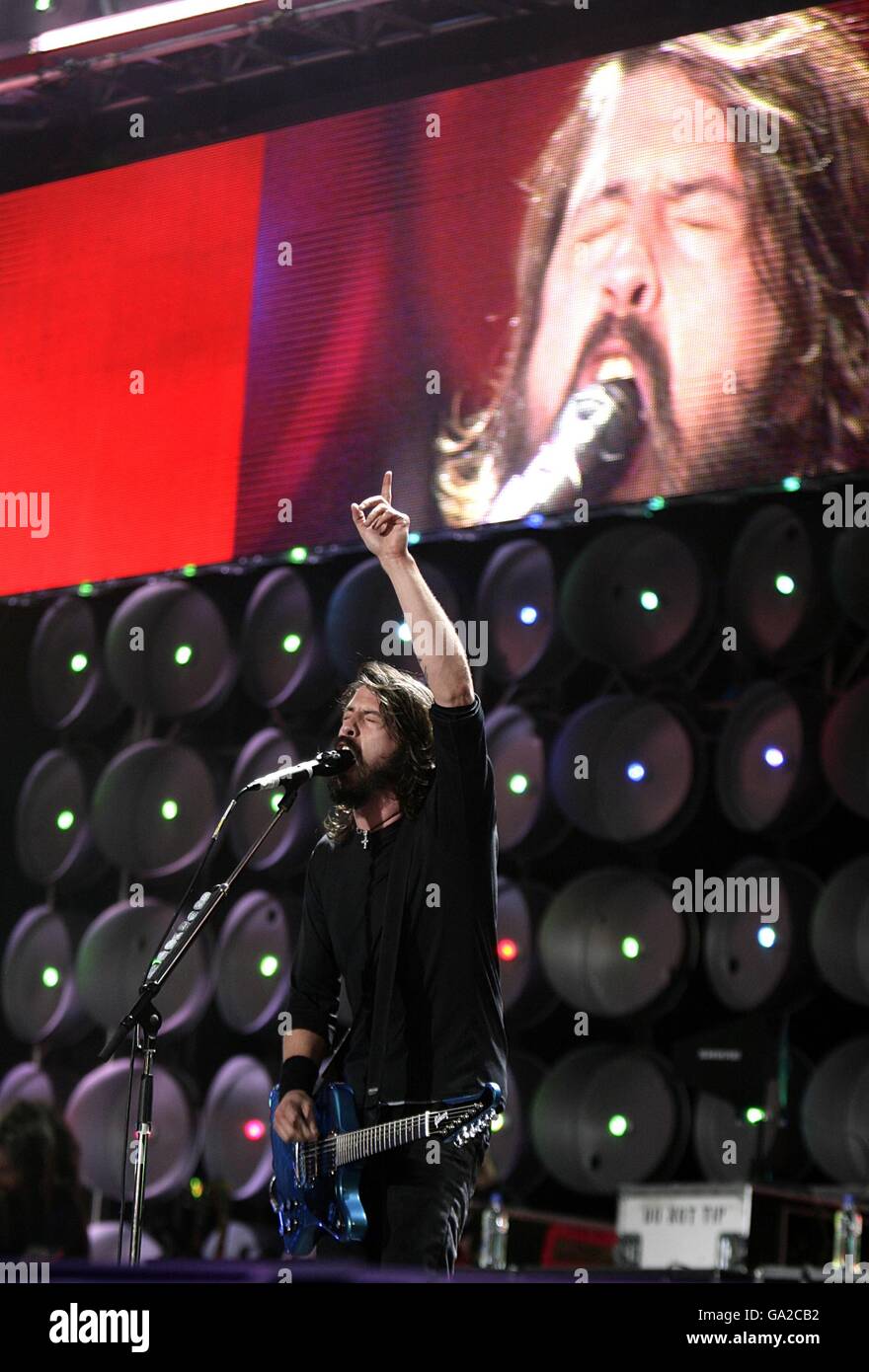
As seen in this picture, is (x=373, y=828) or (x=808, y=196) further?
(x=808, y=196)

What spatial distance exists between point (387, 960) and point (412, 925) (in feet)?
0.25

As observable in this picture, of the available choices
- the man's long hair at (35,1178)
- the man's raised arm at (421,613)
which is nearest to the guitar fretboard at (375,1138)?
the man's raised arm at (421,613)

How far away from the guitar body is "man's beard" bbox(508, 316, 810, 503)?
2.68 metres

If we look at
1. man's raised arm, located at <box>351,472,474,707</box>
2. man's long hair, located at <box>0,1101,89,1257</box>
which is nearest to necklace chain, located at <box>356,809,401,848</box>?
man's raised arm, located at <box>351,472,474,707</box>

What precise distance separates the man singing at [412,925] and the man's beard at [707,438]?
7.19 ft

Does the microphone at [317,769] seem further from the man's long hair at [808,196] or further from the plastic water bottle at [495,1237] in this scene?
the plastic water bottle at [495,1237]

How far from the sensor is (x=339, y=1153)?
9.32 feet

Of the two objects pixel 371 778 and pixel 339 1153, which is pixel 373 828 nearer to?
pixel 371 778

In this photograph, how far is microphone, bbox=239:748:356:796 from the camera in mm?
2963

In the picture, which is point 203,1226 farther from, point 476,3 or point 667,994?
point 476,3

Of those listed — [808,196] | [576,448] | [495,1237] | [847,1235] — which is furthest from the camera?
[576,448]

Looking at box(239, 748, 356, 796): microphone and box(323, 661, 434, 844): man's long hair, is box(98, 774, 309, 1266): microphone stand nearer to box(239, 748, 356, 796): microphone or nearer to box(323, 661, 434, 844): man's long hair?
box(239, 748, 356, 796): microphone

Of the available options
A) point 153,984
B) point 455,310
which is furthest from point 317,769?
point 455,310

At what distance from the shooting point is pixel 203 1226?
236 inches
